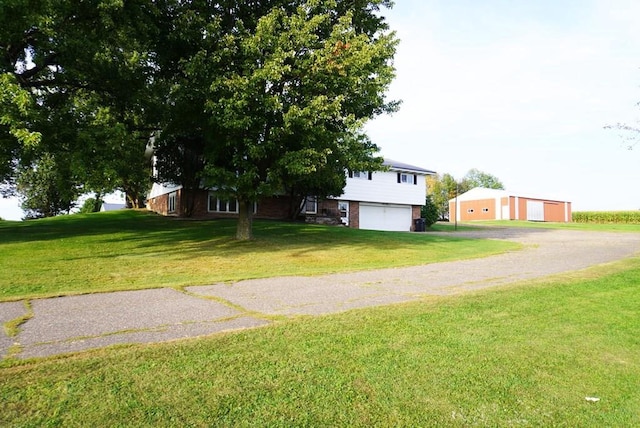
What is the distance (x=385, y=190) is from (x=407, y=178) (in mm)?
2552

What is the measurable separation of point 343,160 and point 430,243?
6142 millimetres

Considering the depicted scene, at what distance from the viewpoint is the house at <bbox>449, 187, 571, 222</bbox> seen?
5078 cm

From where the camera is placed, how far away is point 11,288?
807 centimetres

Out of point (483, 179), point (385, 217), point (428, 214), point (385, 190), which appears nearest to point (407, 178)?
point (385, 190)

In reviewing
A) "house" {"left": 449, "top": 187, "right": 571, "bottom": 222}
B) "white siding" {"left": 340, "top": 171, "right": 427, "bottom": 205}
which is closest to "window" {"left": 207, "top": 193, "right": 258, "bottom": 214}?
"white siding" {"left": 340, "top": 171, "right": 427, "bottom": 205}

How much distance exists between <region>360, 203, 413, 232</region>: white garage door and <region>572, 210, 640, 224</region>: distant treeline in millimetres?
30300

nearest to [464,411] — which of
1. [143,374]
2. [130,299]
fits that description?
[143,374]

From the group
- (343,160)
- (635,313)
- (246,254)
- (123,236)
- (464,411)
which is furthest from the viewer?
(123,236)

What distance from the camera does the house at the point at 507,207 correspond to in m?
50.8

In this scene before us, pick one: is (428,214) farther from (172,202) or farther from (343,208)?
(172,202)

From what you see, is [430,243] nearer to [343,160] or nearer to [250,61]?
[343,160]

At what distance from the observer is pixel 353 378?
3830 millimetres

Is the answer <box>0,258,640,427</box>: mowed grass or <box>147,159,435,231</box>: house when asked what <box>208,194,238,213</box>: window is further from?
<box>0,258,640,427</box>: mowed grass

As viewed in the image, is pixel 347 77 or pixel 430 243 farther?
pixel 430 243
